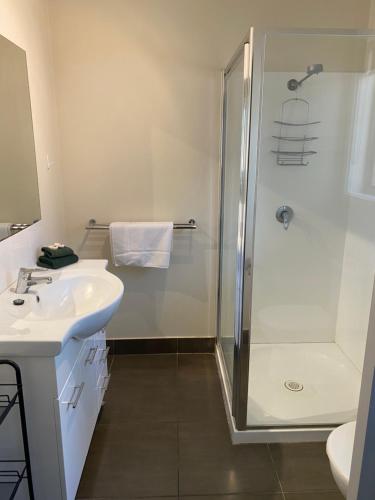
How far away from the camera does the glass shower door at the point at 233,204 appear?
176 centimetres

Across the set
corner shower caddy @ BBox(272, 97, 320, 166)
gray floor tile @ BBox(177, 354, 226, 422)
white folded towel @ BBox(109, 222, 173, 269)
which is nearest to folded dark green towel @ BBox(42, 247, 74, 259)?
white folded towel @ BBox(109, 222, 173, 269)

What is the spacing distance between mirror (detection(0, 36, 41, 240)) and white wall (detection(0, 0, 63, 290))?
0.20 feet

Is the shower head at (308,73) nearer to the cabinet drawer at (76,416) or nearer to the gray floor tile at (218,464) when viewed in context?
the cabinet drawer at (76,416)

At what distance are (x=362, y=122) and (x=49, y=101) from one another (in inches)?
75.2

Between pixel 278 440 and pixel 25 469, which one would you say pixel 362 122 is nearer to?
pixel 278 440

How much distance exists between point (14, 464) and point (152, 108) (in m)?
2.04

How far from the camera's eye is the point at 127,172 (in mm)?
2543

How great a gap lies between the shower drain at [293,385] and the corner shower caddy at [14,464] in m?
1.52

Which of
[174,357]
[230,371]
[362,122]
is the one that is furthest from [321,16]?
[174,357]

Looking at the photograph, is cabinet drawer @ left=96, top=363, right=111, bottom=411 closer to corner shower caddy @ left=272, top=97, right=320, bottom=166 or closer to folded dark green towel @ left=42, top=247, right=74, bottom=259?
folded dark green towel @ left=42, top=247, right=74, bottom=259

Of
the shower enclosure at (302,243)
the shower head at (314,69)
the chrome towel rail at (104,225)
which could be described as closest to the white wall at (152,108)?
the chrome towel rail at (104,225)

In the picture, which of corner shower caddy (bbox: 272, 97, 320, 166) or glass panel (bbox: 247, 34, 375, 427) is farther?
corner shower caddy (bbox: 272, 97, 320, 166)

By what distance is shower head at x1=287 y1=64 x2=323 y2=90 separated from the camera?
2307 mm

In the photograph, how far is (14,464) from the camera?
4.65 ft
